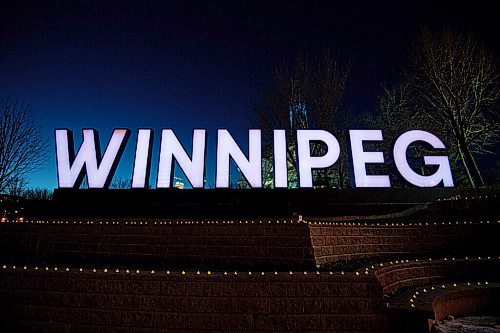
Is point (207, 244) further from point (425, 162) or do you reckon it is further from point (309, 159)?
point (425, 162)

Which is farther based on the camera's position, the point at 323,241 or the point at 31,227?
the point at 31,227

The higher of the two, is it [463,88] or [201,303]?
[463,88]

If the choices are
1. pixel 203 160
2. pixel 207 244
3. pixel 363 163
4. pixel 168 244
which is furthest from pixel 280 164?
pixel 168 244

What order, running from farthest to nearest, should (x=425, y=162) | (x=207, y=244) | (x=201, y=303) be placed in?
1. (x=425, y=162)
2. (x=207, y=244)
3. (x=201, y=303)

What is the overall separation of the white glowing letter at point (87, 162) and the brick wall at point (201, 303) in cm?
652

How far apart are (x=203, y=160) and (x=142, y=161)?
2295 mm

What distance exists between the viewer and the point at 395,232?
24.0 ft

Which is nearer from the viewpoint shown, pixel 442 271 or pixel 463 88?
pixel 442 271

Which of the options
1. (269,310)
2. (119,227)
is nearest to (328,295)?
(269,310)

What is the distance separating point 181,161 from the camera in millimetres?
10742

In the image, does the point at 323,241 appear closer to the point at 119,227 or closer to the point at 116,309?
the point at 116,309

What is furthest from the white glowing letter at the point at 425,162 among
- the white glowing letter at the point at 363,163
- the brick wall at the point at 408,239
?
the brick wall at the point at 408,239

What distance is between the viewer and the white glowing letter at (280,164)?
427 inches

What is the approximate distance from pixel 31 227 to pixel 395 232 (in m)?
8.60
